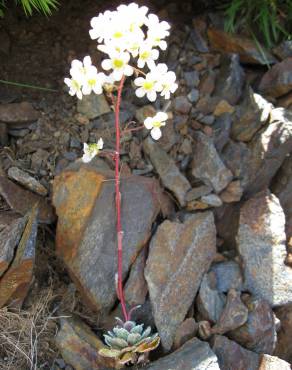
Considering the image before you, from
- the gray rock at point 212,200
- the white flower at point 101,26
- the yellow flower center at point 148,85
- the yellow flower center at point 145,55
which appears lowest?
the gray rock at point 212,200

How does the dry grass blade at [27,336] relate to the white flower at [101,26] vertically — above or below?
below

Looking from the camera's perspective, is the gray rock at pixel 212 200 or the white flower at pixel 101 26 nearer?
the white flower at pixel 101 26

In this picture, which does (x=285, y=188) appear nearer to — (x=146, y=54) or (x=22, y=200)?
(x=146, y=54)

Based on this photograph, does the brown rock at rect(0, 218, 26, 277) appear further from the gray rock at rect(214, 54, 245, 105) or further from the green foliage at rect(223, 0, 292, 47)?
the green foliage at rect(223, 0, 292, 47)

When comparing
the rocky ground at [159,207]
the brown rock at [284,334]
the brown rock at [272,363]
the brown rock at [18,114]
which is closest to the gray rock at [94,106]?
the rocky ground at [159,207]

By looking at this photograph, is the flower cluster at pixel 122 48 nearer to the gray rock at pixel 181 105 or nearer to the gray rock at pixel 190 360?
the gray rock at pixel 181 105

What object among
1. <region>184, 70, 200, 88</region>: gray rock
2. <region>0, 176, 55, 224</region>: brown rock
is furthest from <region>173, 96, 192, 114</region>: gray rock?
<region>0, 176, 55, 224</region>: brown rock
